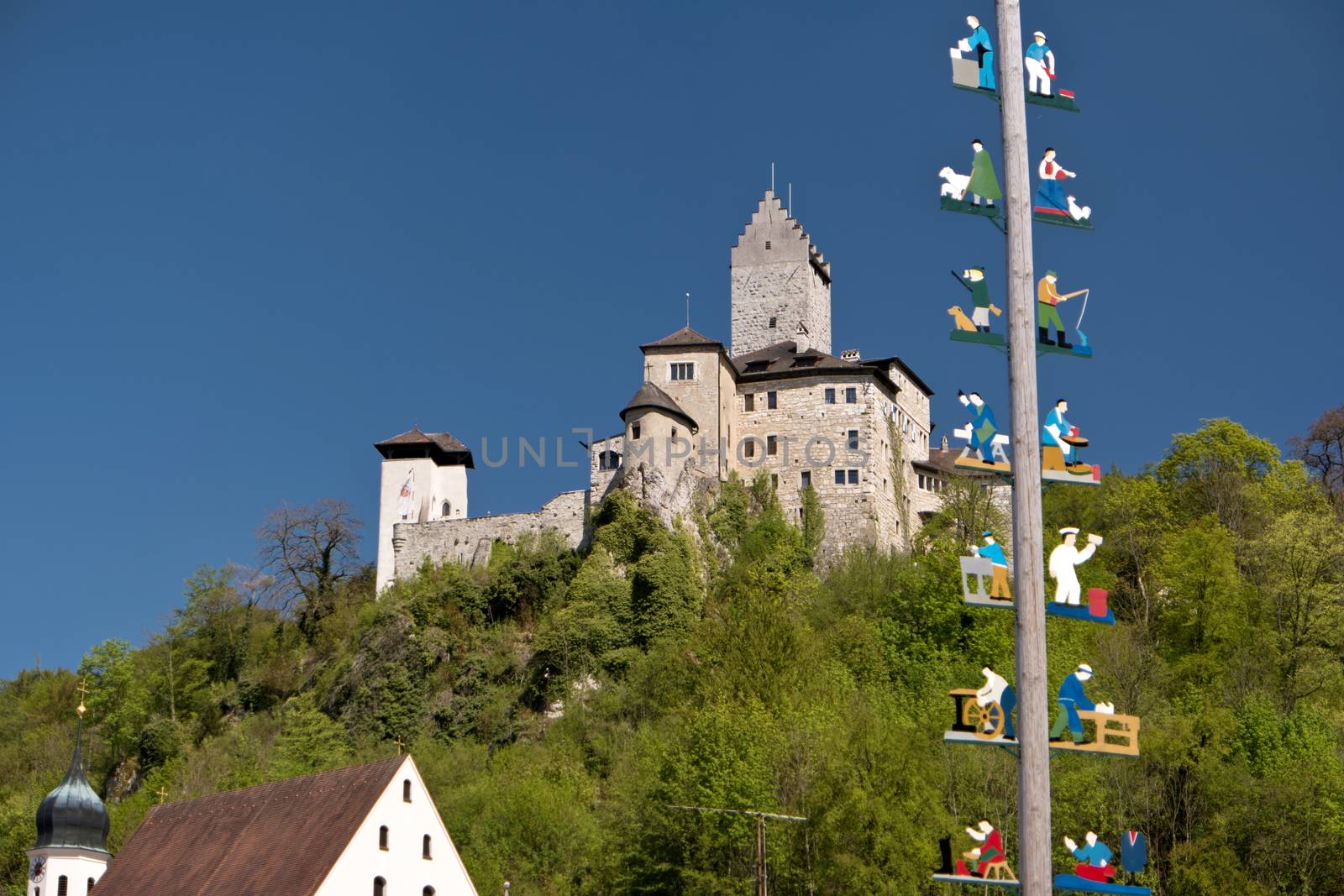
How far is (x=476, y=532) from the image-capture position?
8256 cm

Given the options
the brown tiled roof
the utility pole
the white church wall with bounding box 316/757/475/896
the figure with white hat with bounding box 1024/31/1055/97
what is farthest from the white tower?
the figure with white hat with bounding box 1024/31/1055/97

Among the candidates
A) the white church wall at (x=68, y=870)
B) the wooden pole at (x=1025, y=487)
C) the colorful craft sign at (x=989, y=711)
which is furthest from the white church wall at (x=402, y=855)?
the wooden pole at (x=1025, y=487)

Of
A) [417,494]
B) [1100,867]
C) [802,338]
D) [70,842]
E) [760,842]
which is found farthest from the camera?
[802,338]

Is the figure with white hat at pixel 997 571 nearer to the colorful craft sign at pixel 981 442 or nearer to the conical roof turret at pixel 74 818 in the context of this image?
the colorful craft sign at pixel 981 442

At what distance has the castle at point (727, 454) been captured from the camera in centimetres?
7931

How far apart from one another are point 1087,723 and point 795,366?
236ft

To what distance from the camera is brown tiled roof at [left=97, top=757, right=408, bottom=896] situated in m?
49.0

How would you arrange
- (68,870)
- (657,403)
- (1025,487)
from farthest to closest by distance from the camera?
(657,403)
(68,870)
(1025,487)

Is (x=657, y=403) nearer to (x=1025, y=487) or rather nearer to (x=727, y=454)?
(x=727, y=454)

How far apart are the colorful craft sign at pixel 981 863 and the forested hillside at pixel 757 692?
99.5 feet

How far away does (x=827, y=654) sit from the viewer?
6531cm

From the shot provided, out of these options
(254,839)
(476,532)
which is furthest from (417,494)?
(254,839)

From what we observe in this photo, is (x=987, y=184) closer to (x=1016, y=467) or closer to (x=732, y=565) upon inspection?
(x=1016, y=467)

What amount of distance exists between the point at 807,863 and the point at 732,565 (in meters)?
32.7
